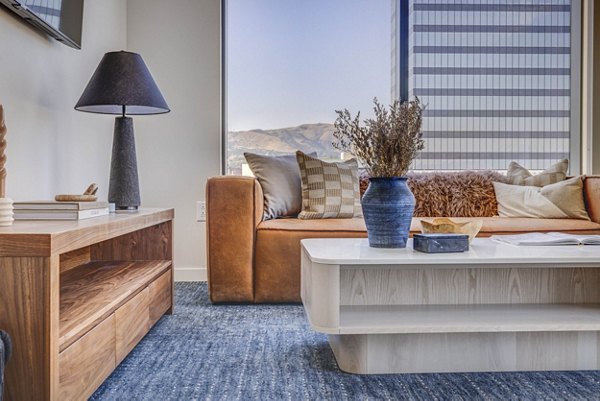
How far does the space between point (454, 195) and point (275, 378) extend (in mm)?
1937

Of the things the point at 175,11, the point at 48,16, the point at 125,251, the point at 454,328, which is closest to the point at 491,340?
the point at 454,328

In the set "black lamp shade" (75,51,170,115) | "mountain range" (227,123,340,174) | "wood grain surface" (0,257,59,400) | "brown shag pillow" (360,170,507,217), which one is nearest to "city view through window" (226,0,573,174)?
"mountain range" (227,123,340,174)

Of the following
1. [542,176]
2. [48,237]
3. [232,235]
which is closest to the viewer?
[48,237]

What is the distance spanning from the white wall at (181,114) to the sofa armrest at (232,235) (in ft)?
2.57

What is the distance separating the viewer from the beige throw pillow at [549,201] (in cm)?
271

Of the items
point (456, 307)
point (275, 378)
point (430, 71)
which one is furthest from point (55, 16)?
point (430, 71)

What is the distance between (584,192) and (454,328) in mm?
1893

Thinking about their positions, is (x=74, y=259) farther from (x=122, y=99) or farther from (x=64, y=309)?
(x=64, y=309)

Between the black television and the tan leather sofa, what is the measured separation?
928 millimetres

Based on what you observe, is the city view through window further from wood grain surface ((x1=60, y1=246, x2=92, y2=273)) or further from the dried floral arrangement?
the dried floral arrangement

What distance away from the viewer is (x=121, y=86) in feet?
6.76

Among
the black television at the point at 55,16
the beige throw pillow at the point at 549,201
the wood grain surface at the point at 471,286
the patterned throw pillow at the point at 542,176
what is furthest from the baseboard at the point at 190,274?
the patterned throw pillow at the point at 542,176

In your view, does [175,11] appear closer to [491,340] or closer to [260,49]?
[260,49]

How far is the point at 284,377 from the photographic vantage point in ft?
4.90
